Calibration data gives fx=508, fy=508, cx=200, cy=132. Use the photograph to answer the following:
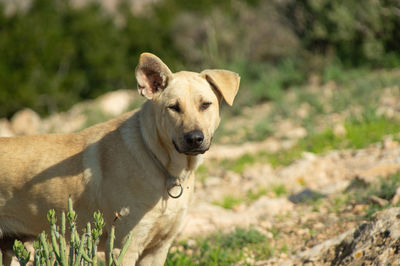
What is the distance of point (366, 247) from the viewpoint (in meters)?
3.51

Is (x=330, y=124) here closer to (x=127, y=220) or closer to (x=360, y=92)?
(x=360, y=92)

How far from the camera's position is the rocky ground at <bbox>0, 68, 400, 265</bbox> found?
394 cm

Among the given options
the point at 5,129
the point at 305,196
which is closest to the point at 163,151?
the point at 305,196

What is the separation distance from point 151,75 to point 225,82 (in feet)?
1.87

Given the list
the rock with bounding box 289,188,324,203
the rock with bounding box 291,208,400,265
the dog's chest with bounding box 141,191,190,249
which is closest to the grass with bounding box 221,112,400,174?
the rock with bounding box 289,188,324,203

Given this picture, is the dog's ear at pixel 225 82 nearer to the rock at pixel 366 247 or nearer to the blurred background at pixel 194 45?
the rock at pixel 366 247

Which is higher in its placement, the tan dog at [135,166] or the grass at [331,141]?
Result: the tan dog at [135,166]

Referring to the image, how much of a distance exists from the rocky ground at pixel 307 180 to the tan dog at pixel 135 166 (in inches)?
35.9

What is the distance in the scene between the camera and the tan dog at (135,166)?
3.58 m

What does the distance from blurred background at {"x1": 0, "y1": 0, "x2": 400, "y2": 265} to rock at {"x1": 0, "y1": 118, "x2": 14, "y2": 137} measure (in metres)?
0.05

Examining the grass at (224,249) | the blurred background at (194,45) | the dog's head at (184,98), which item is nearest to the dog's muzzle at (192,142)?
the dog's head at (184,98)

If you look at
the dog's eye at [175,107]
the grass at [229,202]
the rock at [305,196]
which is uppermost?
the dog's eye at [175,107]

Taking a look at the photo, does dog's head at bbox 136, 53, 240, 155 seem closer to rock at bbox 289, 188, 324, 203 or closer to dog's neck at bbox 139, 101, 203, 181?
dog's neck at bbox 139, 101, 203, 181

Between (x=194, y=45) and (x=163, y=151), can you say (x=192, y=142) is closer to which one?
(x=163, y=151)
